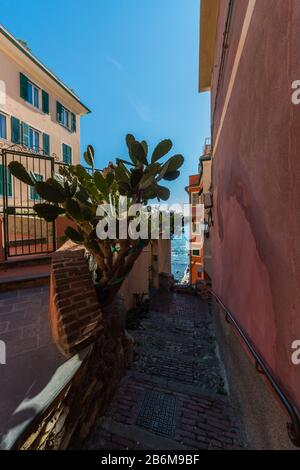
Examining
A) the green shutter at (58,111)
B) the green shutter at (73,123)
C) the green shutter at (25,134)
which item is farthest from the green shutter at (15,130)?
the green shutter at (73,123)

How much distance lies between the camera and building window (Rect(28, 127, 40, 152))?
28.9 feet

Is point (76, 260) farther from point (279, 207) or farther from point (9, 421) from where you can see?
point (279, 207)

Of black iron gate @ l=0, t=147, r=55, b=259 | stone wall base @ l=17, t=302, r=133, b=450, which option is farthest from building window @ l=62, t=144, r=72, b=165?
stone wall base @ l=17, t=302, r=133, b=450

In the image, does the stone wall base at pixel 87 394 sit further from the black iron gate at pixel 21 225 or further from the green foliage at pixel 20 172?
the black iron gate at pixel 21 225

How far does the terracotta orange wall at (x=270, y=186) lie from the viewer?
1463 millimetres

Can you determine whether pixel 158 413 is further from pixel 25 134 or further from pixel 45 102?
pixel 45 102

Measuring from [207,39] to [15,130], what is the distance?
7.75 m

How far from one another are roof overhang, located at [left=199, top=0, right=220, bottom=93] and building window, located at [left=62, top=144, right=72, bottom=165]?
24.8 feet

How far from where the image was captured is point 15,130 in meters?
8.01


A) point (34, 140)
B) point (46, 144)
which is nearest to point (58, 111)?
point (46, 144)

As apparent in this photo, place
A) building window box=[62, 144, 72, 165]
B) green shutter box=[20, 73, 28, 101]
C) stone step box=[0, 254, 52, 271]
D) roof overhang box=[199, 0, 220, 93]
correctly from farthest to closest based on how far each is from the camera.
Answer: building window box=[62, 144, 72, 165], green shutter box=[20, 73, 28, 101], roof overhang box=[199, 0, 220, 93], stone step box=[0, 254, 52, 271]

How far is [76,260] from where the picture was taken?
2762 mm

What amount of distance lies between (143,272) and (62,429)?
6.56m

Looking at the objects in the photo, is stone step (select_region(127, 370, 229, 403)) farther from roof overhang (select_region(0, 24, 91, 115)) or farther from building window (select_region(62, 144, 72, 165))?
roof overhang (select_region(0, 24, 91, 115))
